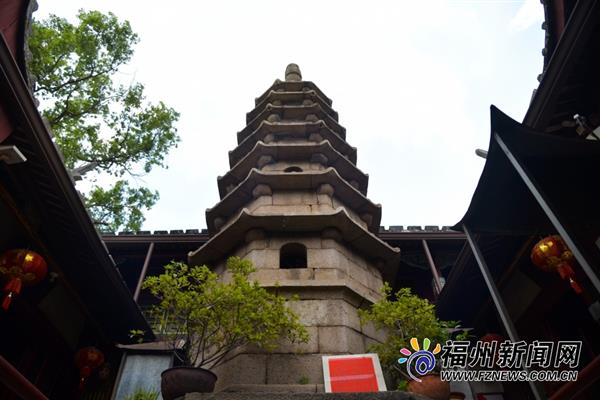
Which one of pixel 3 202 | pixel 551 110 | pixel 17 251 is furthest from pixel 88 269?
pixel 551 110

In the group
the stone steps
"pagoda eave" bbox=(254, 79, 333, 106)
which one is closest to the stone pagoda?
the stone steps

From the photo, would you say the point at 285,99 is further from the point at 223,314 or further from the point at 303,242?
the point at 223,314

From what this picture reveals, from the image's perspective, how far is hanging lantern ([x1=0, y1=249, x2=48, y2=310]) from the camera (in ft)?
20.2

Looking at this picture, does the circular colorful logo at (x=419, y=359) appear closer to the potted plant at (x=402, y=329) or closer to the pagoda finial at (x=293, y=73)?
the potted plant at (x=402, y=329)

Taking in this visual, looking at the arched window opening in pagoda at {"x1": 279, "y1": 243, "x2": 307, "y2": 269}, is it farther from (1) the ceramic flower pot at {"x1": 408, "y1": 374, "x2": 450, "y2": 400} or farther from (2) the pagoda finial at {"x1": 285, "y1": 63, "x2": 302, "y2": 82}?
(2) the pagoda finial at {"x1": 285, "y1": 63, "x2": 302, "y2": 82}

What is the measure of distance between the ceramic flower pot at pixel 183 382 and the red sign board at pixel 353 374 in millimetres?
1463

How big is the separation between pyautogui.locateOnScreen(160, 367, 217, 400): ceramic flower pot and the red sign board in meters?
1.46

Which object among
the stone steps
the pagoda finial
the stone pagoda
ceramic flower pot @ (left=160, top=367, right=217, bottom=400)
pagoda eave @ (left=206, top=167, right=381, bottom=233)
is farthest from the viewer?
the pagoda finial

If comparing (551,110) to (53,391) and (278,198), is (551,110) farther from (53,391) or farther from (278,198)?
(53,391)

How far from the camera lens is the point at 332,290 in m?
6.68

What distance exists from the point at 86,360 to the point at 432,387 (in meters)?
6.21

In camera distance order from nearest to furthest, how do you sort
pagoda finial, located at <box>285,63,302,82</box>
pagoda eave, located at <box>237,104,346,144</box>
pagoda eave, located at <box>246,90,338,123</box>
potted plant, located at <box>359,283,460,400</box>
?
potted plant, located at <box>359,283,460,400</box>
pagoda eave, located at <box>237,104,346,144</box>
pagoda eave, located at <box>246,90,338,123</box>
pagoda finial, located at <box>285,63,302,82</box>

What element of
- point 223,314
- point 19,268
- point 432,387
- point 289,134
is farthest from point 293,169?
point 432,387

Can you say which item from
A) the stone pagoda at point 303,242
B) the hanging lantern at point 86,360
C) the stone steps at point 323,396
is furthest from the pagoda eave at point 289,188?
the stone steps at point 323,396
